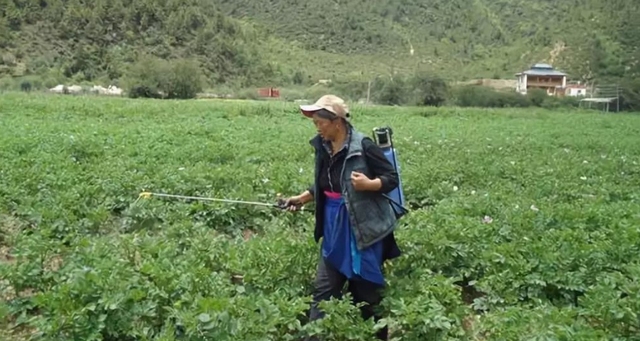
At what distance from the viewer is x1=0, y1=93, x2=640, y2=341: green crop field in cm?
388

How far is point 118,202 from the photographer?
775cm

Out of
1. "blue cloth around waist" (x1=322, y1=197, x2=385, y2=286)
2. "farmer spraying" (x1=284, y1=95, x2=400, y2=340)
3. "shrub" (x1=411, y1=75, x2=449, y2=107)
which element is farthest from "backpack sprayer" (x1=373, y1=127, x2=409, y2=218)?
"shrub" (x1=411, y1=75, x2=449, y2=107)

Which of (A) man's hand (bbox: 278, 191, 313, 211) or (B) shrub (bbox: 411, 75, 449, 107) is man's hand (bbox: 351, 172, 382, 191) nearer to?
(A) man's hand (bbox: 278, 191, 313, 211)

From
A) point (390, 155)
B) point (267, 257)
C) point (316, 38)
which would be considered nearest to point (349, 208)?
point (390, 155)

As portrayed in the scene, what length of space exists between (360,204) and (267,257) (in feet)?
3.64

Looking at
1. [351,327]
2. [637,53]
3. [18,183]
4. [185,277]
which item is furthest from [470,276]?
[637,53]

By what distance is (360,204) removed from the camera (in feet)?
13.5

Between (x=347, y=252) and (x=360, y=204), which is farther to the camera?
(x=347, y=252)

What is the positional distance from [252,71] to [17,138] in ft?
271

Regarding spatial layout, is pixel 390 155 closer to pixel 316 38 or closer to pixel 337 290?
pixel 337 290

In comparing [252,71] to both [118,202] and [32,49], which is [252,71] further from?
[118,202]

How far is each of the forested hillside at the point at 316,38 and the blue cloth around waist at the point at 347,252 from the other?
64876 mm

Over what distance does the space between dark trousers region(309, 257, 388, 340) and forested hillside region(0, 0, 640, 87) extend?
64.8 meters

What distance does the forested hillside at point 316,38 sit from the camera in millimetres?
77562
